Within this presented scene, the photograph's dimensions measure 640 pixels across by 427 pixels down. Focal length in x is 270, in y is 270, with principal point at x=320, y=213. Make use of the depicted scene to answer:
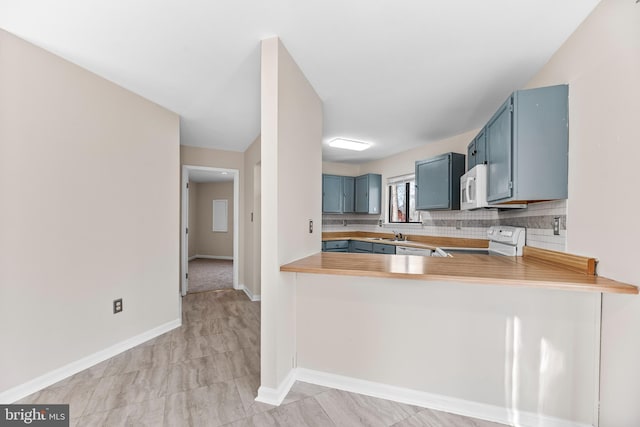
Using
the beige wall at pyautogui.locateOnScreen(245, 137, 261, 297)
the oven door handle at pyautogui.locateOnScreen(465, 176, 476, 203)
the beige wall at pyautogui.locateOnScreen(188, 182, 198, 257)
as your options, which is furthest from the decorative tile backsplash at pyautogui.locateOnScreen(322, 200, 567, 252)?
the beige wall at pyautogui.locateOnScreen(188, 182, 198, 257)

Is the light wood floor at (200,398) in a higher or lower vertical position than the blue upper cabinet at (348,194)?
lower

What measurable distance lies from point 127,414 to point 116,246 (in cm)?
138

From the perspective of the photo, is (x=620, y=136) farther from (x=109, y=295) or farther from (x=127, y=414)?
(x=109, y=295)

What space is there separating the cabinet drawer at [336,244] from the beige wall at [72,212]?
108 inches

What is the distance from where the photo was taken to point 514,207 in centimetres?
266

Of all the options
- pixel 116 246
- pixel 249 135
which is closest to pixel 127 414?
pixel 116 246

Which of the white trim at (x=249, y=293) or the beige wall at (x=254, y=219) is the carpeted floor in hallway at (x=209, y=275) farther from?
the beige wall at (x=254, y=219)

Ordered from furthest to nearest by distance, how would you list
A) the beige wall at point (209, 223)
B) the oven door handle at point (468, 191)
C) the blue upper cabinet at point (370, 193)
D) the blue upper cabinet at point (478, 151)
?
the beige wall at point (209, 223)
the blue upper cabinet at point (370, 193)
the oven door handle at point (468, 191)
the blue upper cabinet at point (478, 151)

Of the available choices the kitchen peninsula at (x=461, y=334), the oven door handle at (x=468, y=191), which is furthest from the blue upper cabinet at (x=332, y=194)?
the kitchen peninsula at (x=461, y=334)

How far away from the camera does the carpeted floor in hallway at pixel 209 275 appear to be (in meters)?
4.79

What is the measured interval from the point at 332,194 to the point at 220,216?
4.18 meters

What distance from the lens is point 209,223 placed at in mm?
7984

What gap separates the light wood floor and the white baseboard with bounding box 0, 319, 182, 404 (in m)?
0.05

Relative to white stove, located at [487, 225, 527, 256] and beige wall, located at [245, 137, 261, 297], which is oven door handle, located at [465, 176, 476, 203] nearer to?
white stove, located at [487, 225, 527, 256]
